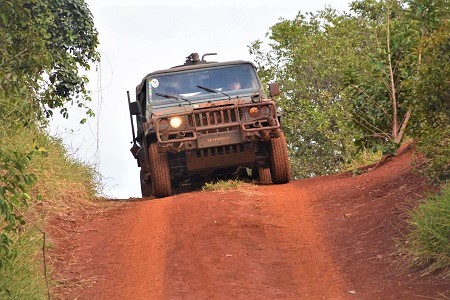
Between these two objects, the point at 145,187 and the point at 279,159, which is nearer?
the point at 279,159

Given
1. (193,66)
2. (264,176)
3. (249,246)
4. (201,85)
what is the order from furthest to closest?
1. (264,176)
2. (193,66)
3. (201,85)
4. (249,246)

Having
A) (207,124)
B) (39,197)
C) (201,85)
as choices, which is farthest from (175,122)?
(39,197)

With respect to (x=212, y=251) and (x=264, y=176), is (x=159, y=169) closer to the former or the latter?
(x=264, y=176)

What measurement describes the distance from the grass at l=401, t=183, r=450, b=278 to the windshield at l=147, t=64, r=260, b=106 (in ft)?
20.6

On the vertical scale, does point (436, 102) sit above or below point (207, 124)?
below

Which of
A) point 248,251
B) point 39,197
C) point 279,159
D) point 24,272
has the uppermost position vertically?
point 39,197

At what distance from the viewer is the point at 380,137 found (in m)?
16.2

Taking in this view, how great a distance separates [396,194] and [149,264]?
11.1 feet

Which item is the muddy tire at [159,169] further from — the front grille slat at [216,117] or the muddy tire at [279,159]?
the muddy tire at [279,159]

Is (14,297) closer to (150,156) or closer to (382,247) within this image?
(382,247)

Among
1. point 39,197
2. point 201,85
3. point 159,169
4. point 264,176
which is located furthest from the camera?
point 264,176

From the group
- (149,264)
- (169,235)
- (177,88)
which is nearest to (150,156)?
(177,88)

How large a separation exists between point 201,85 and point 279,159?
64.9 inches

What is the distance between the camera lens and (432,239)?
28.4 ft
